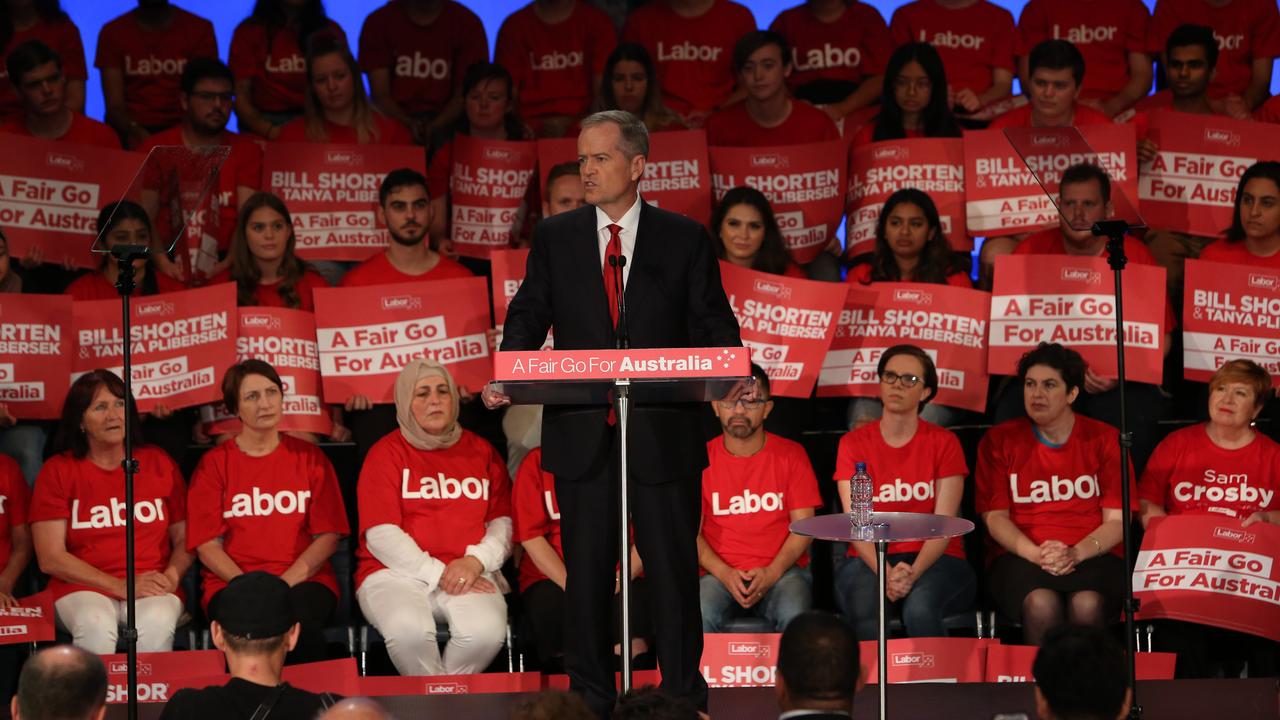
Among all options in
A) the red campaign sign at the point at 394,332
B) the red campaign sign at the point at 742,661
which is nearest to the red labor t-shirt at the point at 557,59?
the red campaign sign at the point at 394,332

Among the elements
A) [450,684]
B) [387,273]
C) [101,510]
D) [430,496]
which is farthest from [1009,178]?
[101,510]

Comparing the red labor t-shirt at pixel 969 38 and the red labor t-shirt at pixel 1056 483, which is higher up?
the red labor t-shirt at pixel 969 38

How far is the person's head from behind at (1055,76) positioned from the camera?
713 centimetres

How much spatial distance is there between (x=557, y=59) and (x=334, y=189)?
148cm

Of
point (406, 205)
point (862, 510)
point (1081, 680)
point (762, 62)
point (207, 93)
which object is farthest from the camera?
point (762, 62)

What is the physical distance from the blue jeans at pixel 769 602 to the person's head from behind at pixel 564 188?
5.96 ft

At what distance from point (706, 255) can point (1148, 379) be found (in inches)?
110

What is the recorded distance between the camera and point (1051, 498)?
5.96m

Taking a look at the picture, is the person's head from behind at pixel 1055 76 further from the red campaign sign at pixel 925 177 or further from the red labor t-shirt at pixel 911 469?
the red labor t-shirt at pixel 911 469

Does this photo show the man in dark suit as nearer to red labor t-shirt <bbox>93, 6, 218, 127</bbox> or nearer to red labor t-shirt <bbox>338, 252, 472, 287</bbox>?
red labor t-shirt <bbox>338, 252, 472, 287</bbox>

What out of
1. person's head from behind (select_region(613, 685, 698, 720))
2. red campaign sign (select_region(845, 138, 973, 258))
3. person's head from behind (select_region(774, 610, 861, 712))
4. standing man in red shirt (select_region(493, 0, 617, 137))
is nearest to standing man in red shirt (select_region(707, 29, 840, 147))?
red campaign sign (select_region(845, 138, 973, 258))

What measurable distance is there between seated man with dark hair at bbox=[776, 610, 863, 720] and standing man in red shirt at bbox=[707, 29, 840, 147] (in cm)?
464

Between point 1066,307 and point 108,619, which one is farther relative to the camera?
point 1066,307

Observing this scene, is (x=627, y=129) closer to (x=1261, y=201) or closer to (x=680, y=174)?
(x=680, y=174)
